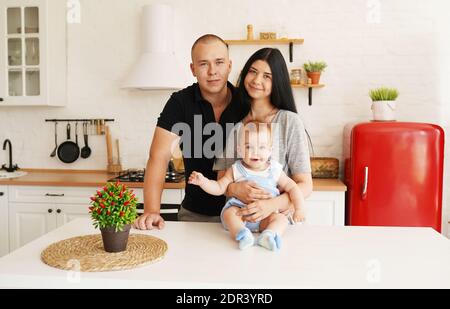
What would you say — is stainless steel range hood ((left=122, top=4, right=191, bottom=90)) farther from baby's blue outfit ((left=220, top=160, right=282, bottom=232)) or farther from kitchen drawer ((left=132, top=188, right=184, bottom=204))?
baby's blue outfit ((left=220, top=160, right=282, bottom=232))

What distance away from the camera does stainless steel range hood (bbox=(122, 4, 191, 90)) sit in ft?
11.3

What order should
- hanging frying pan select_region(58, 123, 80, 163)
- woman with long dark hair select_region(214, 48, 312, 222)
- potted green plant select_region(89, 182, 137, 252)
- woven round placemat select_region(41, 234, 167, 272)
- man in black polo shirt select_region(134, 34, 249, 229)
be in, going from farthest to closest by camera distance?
hanging frying pan select_region(58, 123, 80, 163)
man in black polo shirt select_region(134, 34, 249, 229)
woman with long dark hair select_region(214, 48, 312, 222)
potted green plant select_region(89, 182, 137, 252)
woven round placemat select_region(41, 234, 167, 272)

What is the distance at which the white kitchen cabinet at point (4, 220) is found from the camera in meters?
3.47

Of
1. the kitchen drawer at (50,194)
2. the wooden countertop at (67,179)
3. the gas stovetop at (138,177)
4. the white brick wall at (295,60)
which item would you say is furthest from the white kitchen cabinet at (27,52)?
the gas stovetop at (138,177)

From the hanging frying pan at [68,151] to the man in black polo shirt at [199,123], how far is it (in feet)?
6.93

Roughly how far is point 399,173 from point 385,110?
1.68ft

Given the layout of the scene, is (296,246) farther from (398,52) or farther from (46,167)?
(46,167)

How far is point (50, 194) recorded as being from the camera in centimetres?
343

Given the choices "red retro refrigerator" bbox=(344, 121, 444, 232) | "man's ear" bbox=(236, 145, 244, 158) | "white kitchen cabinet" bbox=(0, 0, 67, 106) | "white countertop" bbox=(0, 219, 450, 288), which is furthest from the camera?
"white kitchen cabinet" bbox=(0, 0, 67, 106)

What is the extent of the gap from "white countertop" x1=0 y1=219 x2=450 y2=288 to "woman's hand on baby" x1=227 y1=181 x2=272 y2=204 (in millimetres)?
153

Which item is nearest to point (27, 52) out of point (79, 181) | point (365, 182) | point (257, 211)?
point (79, 181)

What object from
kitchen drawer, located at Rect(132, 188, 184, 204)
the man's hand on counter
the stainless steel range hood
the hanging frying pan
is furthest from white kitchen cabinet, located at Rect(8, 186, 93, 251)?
the man's hand on counter

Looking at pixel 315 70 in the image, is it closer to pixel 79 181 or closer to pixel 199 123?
pixel 199 123

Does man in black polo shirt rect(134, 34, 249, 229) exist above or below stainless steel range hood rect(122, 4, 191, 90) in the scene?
below
